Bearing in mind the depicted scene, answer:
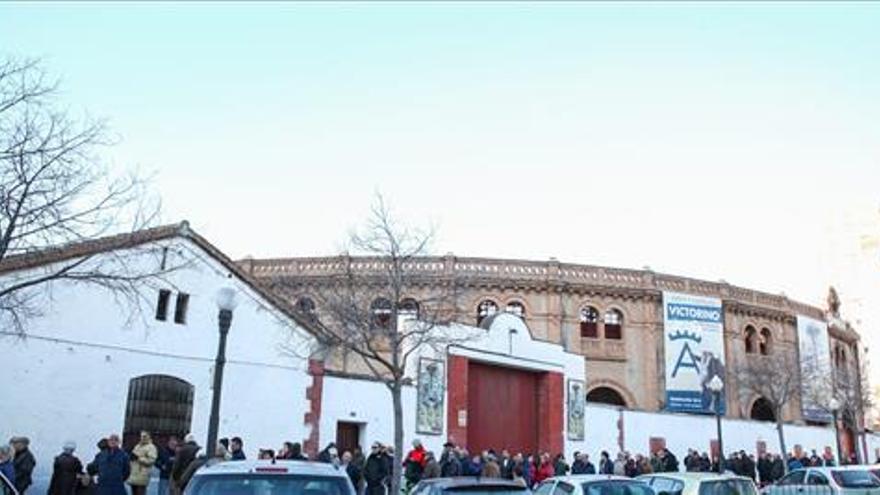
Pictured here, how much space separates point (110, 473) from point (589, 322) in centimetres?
3264

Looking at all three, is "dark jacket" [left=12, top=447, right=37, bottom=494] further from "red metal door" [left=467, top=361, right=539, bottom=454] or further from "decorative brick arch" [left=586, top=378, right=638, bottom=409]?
"decorative brick arch" [left=586, top=378, right=638, bottom=409]

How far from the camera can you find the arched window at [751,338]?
49.5 m

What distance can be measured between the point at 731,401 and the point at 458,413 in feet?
82.7

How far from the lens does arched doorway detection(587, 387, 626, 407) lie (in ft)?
145

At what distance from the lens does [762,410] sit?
50.0m

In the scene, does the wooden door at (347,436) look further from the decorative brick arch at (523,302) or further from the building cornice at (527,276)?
the decorative brick arch at (523,302)

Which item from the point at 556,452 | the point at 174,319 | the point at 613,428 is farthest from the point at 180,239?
the point at 613,428

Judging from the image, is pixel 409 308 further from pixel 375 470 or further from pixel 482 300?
pixel 482 300

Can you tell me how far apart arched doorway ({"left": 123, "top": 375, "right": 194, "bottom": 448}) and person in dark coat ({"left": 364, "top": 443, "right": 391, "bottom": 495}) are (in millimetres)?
4394

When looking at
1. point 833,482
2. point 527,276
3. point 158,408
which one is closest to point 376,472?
point 158,408

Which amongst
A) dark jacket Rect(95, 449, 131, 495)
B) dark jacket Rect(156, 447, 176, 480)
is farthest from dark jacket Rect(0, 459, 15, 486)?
dark jacket Rect(156, 447, 176, 480)

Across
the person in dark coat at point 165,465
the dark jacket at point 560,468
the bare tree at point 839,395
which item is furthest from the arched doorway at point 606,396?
the person in dark coat at point 165,465

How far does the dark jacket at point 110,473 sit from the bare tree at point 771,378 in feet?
110

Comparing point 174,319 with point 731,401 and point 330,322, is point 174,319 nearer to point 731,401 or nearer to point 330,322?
point 330,322
